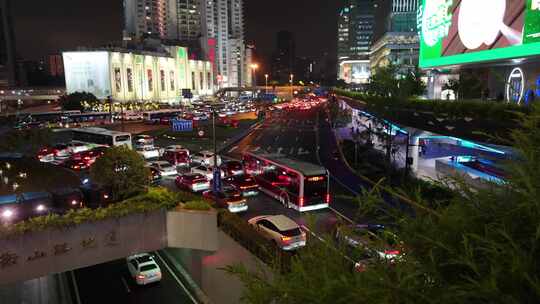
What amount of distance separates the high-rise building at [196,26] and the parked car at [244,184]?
150m

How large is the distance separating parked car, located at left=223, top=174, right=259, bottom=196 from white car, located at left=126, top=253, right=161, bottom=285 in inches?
366

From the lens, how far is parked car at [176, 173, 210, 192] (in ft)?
84.0

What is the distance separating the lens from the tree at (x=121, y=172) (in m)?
18.3

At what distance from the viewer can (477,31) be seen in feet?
97.0

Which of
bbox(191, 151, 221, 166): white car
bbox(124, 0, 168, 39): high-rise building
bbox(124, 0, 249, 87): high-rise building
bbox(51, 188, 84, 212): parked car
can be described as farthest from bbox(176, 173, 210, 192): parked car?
bbox(124, 0, 168, 39): high-rise building

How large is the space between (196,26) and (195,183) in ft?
602

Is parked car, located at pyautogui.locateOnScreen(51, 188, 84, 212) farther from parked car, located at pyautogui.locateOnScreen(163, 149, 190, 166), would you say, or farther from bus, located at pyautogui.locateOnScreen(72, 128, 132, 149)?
bus, located at pyautogui.locateOnScreen(72, 128, 132, 149)

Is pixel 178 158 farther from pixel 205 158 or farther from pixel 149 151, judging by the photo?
pixel 149 151

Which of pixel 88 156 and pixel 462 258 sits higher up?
pixel 462 258

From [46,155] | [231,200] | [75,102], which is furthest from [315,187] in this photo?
[75,102]

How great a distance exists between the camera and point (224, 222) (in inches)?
535

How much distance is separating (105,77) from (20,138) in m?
74.3

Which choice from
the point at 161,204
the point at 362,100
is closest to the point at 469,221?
the point at 161,204

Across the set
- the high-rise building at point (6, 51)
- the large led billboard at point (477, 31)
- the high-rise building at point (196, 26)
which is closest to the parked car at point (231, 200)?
the large led billboard at point (477, 31)
